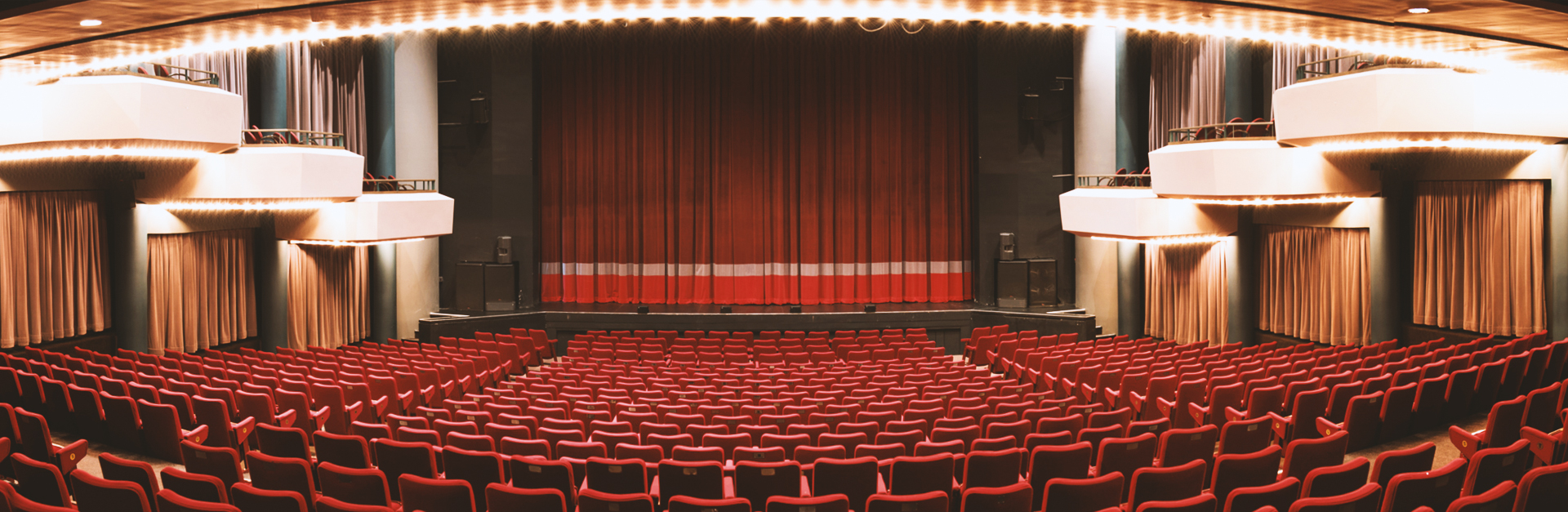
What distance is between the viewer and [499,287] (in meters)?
16.7

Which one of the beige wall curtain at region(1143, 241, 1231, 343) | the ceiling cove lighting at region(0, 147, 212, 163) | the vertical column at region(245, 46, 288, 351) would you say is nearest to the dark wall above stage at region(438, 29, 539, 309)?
the vertical column at region(245, 46, 288, 351)

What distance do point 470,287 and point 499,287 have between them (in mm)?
559

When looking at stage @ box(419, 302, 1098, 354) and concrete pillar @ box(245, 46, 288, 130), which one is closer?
concrete pillar @ box(245, 46, 288, 130)

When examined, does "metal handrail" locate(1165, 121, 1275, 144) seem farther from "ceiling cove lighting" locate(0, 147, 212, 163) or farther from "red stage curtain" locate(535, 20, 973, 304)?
"ceiling cove lighting" locate(0, 147, 212, 163)

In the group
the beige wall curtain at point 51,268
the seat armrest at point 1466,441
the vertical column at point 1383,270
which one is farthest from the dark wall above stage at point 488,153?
the seat armrest at point 1466,441

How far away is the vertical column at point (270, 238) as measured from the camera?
1378 centimetres

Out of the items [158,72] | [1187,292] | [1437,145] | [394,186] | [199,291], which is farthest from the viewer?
[1187,292]

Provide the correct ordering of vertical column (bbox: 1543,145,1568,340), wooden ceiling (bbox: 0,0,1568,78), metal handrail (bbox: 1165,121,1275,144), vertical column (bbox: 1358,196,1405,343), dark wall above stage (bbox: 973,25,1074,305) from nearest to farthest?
1. wooden ceiling (bbox: 0,0,1568,78)
2. vertical column (bbox: 1543,145,1568,340)
3. metal handrail (bbox: 1165,121,1275,144)
4. vertical column (bbox: 1358,196,1405,343)
5. dark wall above stage (bbox: 973,25,1074,305)

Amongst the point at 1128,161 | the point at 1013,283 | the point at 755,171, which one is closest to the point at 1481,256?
the point at 1128,161

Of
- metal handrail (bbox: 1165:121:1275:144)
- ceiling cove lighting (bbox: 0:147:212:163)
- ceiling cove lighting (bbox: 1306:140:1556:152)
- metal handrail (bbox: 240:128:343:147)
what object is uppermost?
metal handrail (bbox: 240:128:343:147)

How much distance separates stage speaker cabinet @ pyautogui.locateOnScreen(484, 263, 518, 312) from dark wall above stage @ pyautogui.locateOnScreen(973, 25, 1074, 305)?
906 centimetres

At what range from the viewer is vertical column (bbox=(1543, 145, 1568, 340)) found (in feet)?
33.4

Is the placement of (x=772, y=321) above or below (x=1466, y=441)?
below

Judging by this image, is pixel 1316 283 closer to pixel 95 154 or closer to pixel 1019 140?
pixel 1019 140
